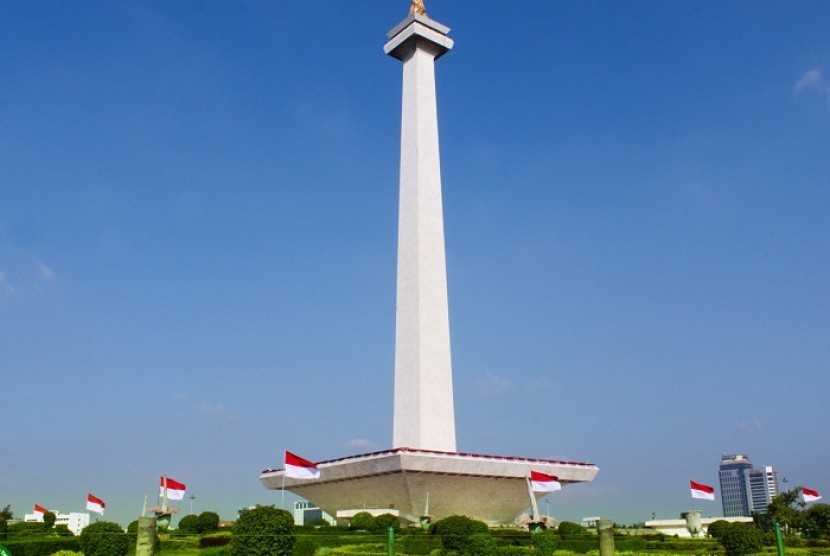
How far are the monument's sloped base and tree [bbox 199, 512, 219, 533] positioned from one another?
21.8 ft

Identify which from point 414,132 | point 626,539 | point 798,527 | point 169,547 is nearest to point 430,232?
point 414,132

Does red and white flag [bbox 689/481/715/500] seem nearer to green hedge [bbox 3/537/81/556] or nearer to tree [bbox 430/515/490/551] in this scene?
tree [bbox 430/515/490/551]

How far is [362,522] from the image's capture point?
111ft

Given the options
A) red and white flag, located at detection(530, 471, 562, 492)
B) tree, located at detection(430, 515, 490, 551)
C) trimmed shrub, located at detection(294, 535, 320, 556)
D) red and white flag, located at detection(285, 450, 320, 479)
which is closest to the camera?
trimmed shrub, located at detection(294, 535, 320, 556)

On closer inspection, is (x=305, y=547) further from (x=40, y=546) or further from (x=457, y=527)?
(x=40, y=546)

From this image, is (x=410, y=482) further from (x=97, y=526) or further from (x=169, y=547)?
(x=97, y=526)

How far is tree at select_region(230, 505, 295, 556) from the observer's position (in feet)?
64.3

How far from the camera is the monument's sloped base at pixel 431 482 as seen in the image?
37.3 m

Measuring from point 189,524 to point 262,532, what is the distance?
15.1 m

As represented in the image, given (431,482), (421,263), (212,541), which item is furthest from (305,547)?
(421,263)

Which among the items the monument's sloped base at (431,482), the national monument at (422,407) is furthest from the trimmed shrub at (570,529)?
the monument's sloped base at (431,482)

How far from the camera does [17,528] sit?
33906 mm

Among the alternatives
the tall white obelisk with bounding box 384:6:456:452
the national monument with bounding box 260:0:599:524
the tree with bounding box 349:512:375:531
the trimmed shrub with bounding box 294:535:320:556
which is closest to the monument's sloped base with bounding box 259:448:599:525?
the national monument with bounding box 260:0:599:524

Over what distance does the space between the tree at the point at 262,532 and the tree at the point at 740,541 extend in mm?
13534
